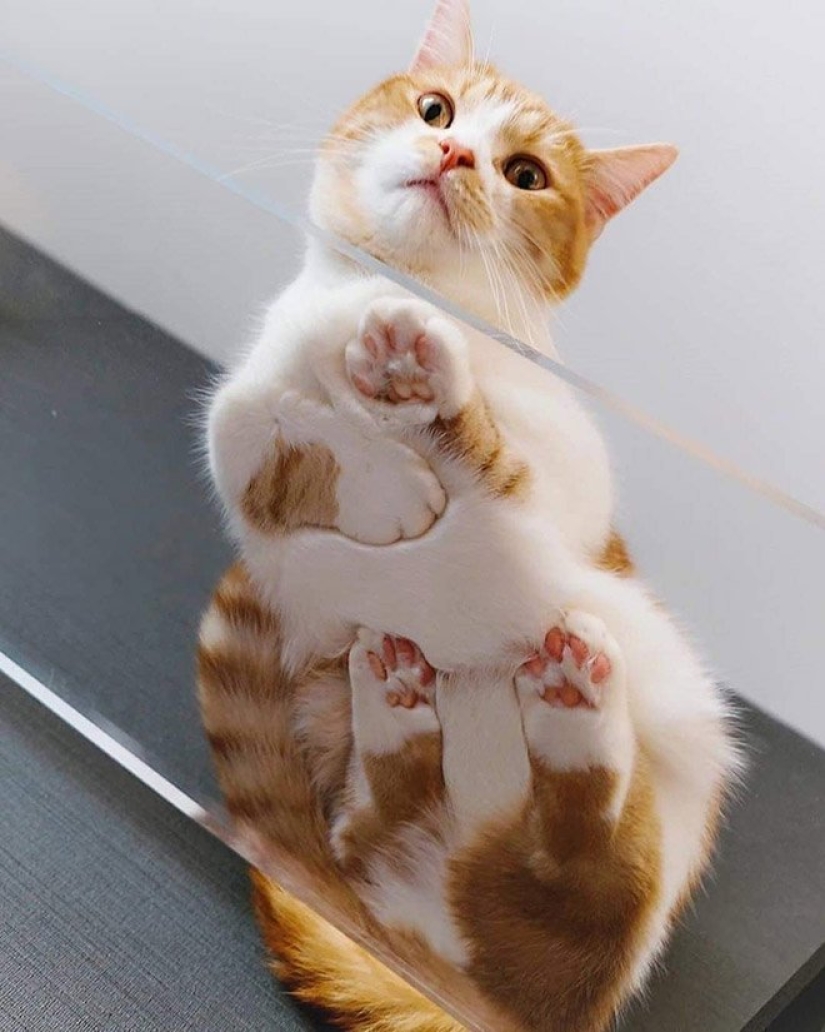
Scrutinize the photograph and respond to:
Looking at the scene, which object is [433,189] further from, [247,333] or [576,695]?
[576,695]

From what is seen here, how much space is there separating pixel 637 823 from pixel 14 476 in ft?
1.57

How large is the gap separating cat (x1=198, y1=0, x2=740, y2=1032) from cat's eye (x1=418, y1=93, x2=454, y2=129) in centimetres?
41

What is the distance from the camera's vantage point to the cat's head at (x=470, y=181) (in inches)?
39.3

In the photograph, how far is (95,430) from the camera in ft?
2.83

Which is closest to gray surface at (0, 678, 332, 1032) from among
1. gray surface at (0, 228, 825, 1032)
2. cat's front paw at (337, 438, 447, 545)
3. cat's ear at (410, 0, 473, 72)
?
gray surface at (0, 228, 825, 1032)

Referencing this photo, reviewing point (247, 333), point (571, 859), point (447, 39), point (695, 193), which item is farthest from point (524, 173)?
point (695, 193)

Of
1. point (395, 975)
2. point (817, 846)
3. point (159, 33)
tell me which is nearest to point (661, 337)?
point (159, 33)

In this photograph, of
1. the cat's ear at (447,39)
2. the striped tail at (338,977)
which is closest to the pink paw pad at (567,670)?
the striped tail at (338,977)

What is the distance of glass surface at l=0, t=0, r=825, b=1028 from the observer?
2.10 feet

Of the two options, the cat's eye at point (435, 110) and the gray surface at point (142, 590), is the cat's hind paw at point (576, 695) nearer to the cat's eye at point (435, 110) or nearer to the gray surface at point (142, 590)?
the gray surface at point (142, 590)

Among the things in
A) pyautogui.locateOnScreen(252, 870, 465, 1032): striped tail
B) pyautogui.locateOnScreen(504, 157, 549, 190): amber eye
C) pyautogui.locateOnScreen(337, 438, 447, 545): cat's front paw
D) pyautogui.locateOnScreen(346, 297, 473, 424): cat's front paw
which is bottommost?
pyautogui.locateOnScreen(252, 870, 465, 1032): striped tail

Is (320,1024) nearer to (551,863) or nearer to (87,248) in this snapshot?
(551,863)

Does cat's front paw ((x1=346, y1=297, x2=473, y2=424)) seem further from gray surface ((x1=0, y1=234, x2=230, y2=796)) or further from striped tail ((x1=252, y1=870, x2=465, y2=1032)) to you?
striped tail ((x1=252, y1=870, x2=465, y2=1032))

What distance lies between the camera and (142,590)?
91 cm
